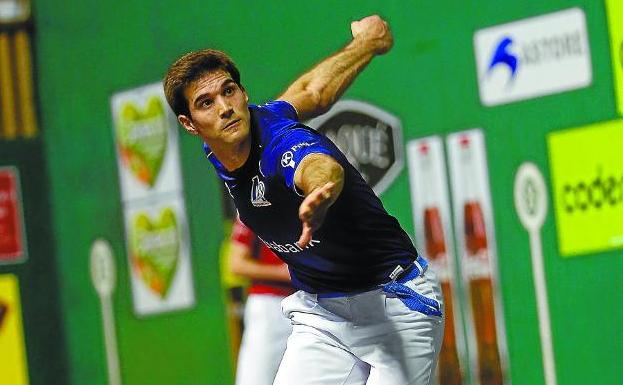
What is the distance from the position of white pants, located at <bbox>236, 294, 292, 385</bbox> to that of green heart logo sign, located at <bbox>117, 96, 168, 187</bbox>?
1330 millimetres

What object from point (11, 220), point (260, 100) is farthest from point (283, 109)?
point (11, 220)

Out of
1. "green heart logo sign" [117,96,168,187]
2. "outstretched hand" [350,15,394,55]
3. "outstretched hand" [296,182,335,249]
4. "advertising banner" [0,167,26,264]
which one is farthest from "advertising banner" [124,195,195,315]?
"outstretched hand" [296,182,335,249]

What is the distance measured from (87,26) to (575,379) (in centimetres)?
327

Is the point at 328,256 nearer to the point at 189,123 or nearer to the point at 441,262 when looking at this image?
the point at 189,123

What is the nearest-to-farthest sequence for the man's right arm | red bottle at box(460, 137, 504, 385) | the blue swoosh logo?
the man's right arm < the blue swoosh logo < red bottle at box(460, 137, 504, 385)

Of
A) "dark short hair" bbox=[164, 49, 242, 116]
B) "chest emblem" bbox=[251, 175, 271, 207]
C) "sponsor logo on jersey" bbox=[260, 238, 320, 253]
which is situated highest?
"dark short hair" bbox=[164, 49, 242, 116]

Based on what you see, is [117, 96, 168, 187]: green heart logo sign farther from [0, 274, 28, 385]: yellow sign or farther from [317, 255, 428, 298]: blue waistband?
[317, 255, 428, 298]: blue waistband

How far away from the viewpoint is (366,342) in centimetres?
367

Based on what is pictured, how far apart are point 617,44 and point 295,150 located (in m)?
1.85

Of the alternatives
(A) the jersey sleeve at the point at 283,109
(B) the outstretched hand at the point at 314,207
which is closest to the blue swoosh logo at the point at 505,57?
(A) the jersey sleeve at the point at 283,109

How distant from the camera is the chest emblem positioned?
140 inches

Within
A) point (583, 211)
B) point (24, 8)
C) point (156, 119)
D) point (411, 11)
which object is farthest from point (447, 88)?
point (24, 8)

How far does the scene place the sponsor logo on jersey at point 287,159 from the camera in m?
3.37

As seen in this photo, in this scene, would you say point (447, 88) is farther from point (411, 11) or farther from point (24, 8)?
point (24, 8)
